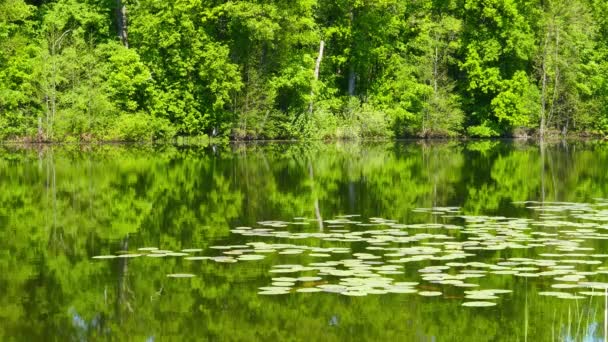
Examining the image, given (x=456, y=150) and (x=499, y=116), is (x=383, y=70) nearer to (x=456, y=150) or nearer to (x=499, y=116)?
(x=499, y=116)

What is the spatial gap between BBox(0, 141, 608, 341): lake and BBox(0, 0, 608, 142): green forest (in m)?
22.3

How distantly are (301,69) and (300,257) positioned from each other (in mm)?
43582

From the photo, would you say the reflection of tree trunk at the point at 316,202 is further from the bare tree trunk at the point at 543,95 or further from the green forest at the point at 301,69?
the bare tree trunk at the point at 543,95

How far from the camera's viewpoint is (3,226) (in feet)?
57.2

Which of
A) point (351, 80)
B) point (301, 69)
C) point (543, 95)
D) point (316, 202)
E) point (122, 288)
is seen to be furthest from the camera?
point (543, 95)

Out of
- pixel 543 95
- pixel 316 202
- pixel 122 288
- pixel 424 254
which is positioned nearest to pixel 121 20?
pixel 543 95

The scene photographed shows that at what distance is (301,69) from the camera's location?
56688 mm

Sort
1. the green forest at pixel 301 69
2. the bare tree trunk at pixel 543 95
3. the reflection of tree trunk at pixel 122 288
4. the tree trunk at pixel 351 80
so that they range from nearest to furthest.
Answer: the reflection of tree trunk at pixel 122 288 → the green forest at pixel 301 69 → the tree trunk at pixel 351 80 → the bare tree trunk at pixel 543 95

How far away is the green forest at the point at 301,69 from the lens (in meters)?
50.0

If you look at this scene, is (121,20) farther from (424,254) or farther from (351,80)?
(424,254)

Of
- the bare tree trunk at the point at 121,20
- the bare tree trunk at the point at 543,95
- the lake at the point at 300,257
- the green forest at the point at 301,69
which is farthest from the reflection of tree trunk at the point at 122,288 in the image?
the bare tree trunk at the point at 543,95

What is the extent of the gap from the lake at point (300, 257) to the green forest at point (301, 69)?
2229 centimetres

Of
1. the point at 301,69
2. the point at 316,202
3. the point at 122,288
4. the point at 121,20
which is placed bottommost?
the point at 122,288

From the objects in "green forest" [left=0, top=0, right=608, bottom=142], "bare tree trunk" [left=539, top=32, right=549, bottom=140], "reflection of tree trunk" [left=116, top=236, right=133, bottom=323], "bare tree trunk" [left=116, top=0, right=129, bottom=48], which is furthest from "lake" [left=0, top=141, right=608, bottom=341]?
"bare tree trunk" [left=539, top=32, right=549, bottom=140]
